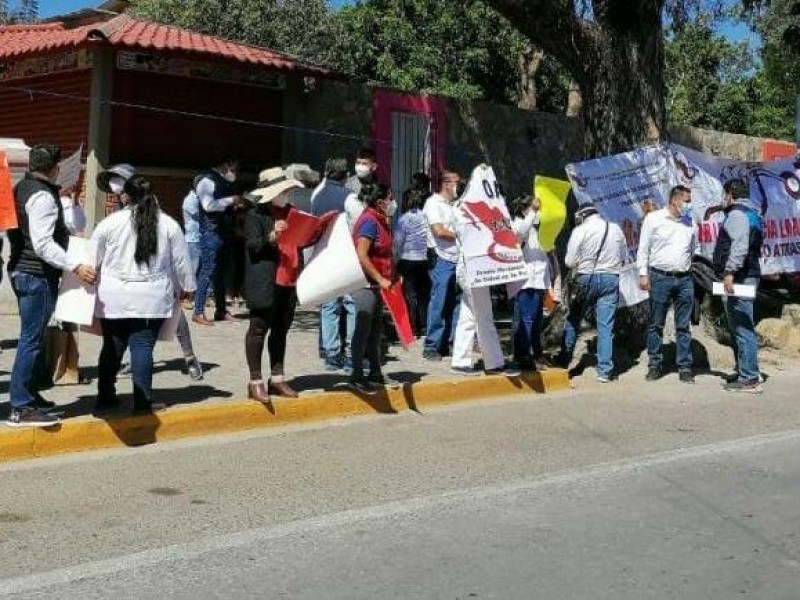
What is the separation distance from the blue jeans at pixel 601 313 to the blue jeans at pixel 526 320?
48 centimetres

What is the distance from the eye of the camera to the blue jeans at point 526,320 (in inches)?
373

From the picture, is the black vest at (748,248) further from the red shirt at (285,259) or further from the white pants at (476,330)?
the red shirt at (285,259)

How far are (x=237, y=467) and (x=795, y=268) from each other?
9020 millimetres

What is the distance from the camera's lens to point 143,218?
6.82 metres

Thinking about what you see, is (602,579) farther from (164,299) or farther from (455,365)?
(455,365)

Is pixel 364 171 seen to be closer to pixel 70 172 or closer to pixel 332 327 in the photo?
pixel 332 327

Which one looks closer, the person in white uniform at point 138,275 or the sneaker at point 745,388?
the person in white uniform at point 138,275

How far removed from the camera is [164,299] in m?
6.91

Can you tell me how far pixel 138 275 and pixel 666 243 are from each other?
Result: 5023 millimetres

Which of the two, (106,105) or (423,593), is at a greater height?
(106,105)

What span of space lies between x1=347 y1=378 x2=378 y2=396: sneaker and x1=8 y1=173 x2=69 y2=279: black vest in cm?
252

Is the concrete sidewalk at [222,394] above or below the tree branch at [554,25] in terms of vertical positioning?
below

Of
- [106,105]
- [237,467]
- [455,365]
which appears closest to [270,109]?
[106,105]

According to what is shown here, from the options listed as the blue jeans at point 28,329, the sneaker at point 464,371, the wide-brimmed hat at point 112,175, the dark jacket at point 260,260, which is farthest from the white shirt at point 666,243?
the blue jeans at point 28,329
